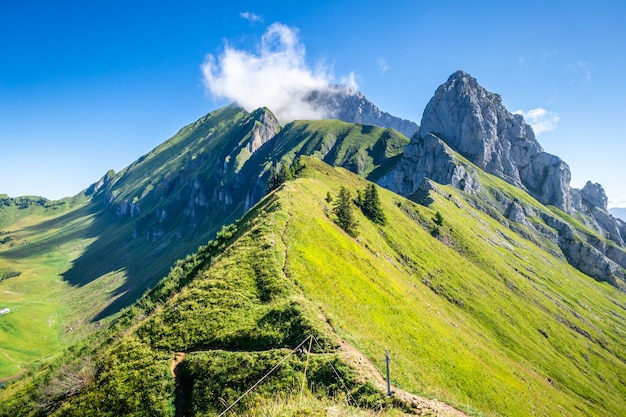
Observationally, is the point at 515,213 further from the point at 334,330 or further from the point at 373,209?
the point at 334,330

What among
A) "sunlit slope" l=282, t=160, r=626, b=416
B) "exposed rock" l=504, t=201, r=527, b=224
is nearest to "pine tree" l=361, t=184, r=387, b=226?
"sunlit slope" l=282, t=160, r=626, b=416

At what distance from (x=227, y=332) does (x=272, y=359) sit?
182 inches

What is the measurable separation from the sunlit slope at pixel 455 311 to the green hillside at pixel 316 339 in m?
0.31

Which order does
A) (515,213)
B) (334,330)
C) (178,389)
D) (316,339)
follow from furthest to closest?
(515,213) < (334,330) < (316,339) < (178,389)

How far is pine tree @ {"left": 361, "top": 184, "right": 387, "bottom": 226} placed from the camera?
2953 inches

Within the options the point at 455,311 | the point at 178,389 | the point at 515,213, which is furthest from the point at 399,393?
the point at 515,213

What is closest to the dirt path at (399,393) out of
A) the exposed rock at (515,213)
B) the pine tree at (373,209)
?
the pine tree at (373,209)

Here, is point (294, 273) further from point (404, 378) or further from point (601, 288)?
point (601, 288)

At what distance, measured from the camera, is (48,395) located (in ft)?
72.4

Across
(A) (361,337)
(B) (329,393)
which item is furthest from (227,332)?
(A) (361,337)

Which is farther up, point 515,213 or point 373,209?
point 515,213

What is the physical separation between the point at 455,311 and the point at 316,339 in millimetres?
52840

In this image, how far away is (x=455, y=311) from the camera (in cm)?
6259

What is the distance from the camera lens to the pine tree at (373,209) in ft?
246
